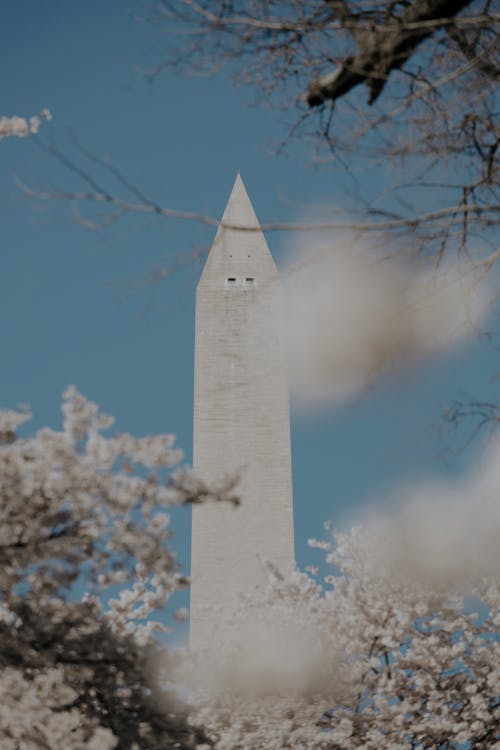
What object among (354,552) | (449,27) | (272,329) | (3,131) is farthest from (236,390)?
(449,27)

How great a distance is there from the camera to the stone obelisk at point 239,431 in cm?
1864

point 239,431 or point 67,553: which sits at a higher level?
point 239,431

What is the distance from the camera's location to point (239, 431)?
20359mm

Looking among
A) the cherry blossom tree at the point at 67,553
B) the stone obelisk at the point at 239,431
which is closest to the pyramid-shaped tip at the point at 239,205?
the stone obelisk at the point at 239,431

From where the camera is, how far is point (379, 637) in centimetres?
1236

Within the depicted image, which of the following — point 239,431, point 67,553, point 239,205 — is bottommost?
point 67,553

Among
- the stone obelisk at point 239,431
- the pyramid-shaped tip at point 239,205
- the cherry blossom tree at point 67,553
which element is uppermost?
the pyramid-shaped tip at point 239,205

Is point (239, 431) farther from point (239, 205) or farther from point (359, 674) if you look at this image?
point (359, 674)

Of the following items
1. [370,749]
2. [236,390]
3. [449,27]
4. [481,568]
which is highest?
[236,390]

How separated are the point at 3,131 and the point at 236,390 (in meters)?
13.3

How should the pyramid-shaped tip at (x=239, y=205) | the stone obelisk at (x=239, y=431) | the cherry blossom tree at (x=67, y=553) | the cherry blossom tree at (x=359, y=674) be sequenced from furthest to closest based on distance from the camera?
the pyramid-shaped tip at (x=239, y=205) < the stone obelisk at (x=239, y=431) < the cherry blossom tree at (x=359, y=674) < the cherry blossom tree at (x=67, y=553)

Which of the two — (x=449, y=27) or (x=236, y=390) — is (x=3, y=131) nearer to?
(x=449, y=27)

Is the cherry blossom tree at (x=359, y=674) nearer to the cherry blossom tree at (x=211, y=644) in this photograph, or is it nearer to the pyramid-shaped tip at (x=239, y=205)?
the cherry blossom tree at (x=211, y=644)

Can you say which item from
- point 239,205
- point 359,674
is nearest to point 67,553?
point 359,674
